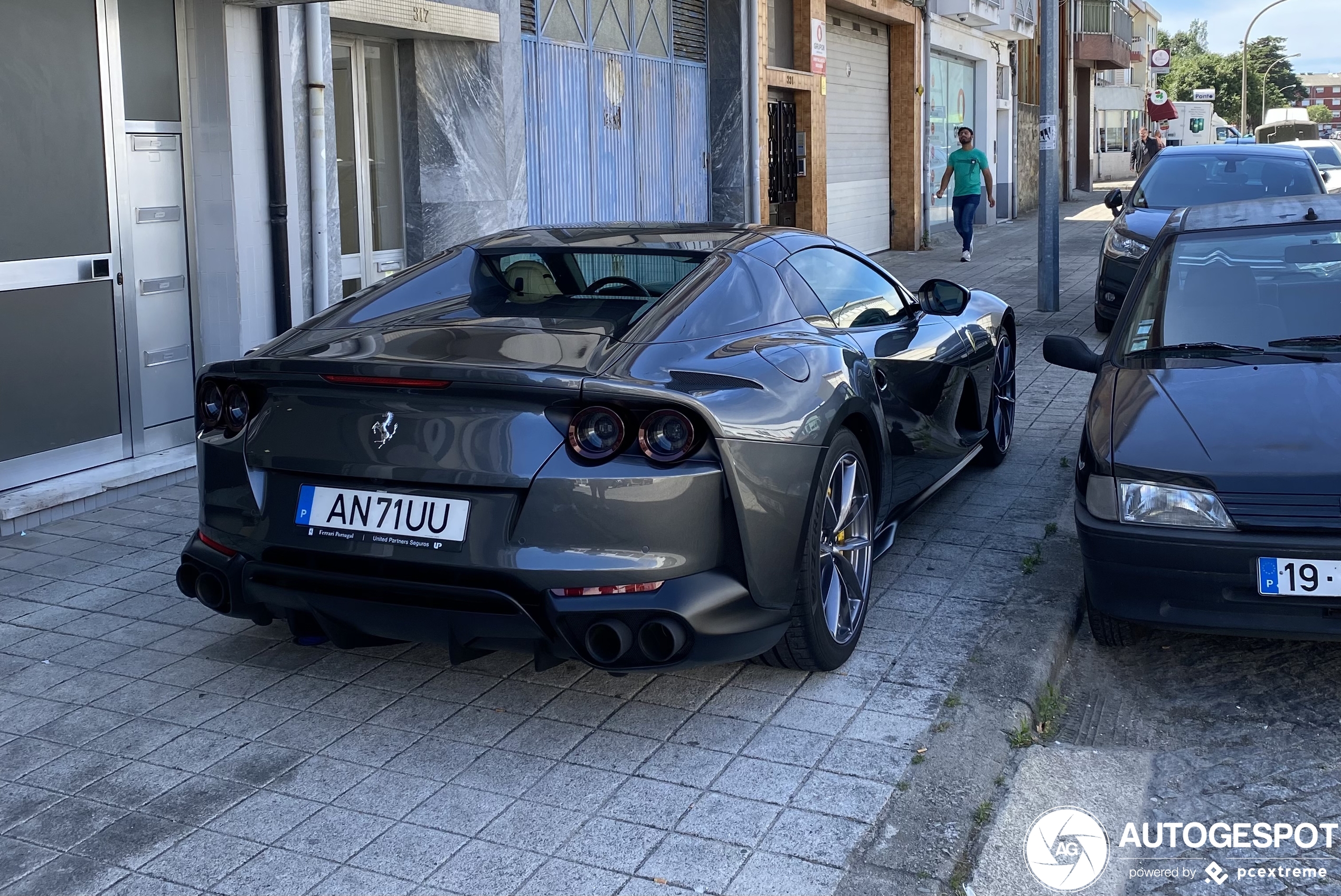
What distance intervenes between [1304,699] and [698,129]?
11370mm

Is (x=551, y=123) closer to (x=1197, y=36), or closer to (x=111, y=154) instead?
(x=111, y=154)

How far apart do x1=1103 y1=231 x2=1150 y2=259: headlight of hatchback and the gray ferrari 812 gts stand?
7.01 m

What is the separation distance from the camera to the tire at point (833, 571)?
13.0ft

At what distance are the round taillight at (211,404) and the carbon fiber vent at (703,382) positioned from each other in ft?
4.60

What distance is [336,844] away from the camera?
10.5 feet

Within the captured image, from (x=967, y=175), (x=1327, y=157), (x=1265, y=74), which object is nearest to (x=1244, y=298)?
(x=967, y=175)

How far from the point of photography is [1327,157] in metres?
21.5

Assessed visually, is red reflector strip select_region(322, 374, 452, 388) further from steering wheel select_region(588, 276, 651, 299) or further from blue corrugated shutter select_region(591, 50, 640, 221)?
blue corrugated shutter select_region(591, 50, 640, 221)

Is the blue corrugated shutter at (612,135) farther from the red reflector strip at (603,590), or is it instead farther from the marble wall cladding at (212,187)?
the red reflector strip at (603,590)

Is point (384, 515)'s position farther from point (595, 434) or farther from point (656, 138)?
point (656, 138)

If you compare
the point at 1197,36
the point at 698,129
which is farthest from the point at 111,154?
the point at 1197,36

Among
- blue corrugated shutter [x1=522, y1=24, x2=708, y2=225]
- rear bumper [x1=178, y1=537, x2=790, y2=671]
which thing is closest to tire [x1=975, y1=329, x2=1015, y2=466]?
rear bumper [x1=178, y1=537, x2=790, y2=671]

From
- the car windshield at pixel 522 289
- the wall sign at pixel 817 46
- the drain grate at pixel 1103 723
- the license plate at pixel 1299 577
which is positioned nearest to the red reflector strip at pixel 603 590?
the car windshield at pixel 522 289

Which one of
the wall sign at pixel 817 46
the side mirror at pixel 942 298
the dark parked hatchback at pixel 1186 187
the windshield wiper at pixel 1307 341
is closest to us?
the windshield wiper at pixel 1307 341
